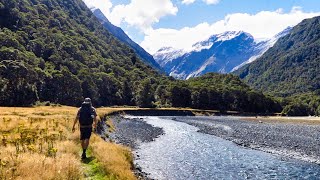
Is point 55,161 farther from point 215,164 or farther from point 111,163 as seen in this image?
point 215,164

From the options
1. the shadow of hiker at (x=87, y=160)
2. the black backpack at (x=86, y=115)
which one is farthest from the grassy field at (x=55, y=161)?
the black backpack at (x=86, y=115)

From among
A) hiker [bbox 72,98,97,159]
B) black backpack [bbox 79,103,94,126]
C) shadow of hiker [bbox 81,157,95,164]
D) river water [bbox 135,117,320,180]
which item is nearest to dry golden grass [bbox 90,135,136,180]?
shadow of hiker [bbox 81,157,95,164]

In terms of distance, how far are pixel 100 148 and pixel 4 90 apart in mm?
94998

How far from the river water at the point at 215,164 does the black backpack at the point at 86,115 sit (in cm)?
1096

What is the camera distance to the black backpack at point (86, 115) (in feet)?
78.6

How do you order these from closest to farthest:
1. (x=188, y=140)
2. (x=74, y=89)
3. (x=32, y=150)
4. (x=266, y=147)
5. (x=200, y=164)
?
(x=32, y=150), (x=200, y=164), (x=266, y=147), (x=188, y=140), (x=74, y=89)

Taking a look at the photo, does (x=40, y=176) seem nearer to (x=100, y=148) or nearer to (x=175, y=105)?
(x=100, y=148)

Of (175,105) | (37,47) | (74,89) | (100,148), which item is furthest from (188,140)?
(37,47)

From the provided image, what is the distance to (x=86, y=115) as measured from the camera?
2402 cm

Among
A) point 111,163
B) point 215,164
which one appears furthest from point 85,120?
point 215,164

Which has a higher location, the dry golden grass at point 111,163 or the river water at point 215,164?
the dry golden grass at point 111,163

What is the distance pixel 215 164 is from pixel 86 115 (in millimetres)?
21740

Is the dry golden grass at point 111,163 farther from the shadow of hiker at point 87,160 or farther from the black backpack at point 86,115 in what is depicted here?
the black backpack at point 86,115

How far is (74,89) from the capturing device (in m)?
152
